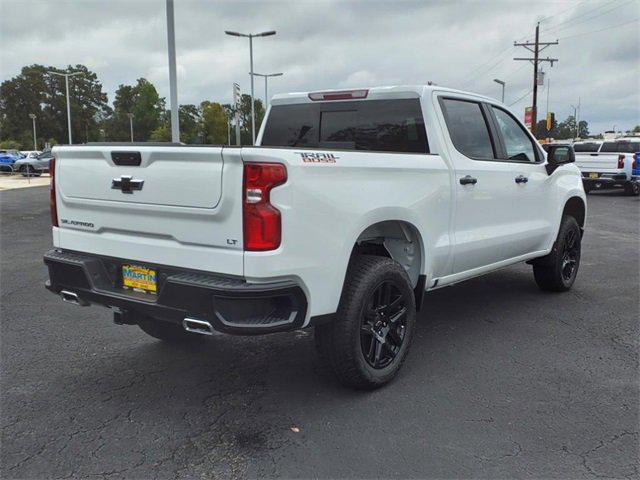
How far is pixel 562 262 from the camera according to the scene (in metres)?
6.12

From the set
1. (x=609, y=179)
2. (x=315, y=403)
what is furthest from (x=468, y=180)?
(x=609, y=179)

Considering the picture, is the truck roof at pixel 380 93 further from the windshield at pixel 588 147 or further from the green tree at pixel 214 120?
the green tree at pixel 214 120

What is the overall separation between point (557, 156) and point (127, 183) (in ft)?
13.7

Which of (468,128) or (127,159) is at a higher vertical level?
(468,128)

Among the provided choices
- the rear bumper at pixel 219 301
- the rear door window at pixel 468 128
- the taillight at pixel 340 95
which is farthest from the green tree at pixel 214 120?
the rear bumper at pixel 219 301

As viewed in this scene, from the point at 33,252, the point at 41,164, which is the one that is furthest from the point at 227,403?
the point at 41,164

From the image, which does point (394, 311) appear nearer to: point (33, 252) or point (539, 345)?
point (539, 345)

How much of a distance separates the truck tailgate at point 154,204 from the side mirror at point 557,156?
3.83 m

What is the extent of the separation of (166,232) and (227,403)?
1.14 metres

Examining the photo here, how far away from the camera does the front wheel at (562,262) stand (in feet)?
19.7

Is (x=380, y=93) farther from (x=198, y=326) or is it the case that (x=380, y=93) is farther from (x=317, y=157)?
(x=198, y=326)

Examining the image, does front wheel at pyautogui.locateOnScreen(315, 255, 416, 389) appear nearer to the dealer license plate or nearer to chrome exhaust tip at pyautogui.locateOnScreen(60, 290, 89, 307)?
the dealer license plate

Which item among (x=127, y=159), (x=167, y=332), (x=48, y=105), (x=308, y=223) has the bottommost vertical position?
(x=167, y=332)

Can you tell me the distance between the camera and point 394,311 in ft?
12.6
